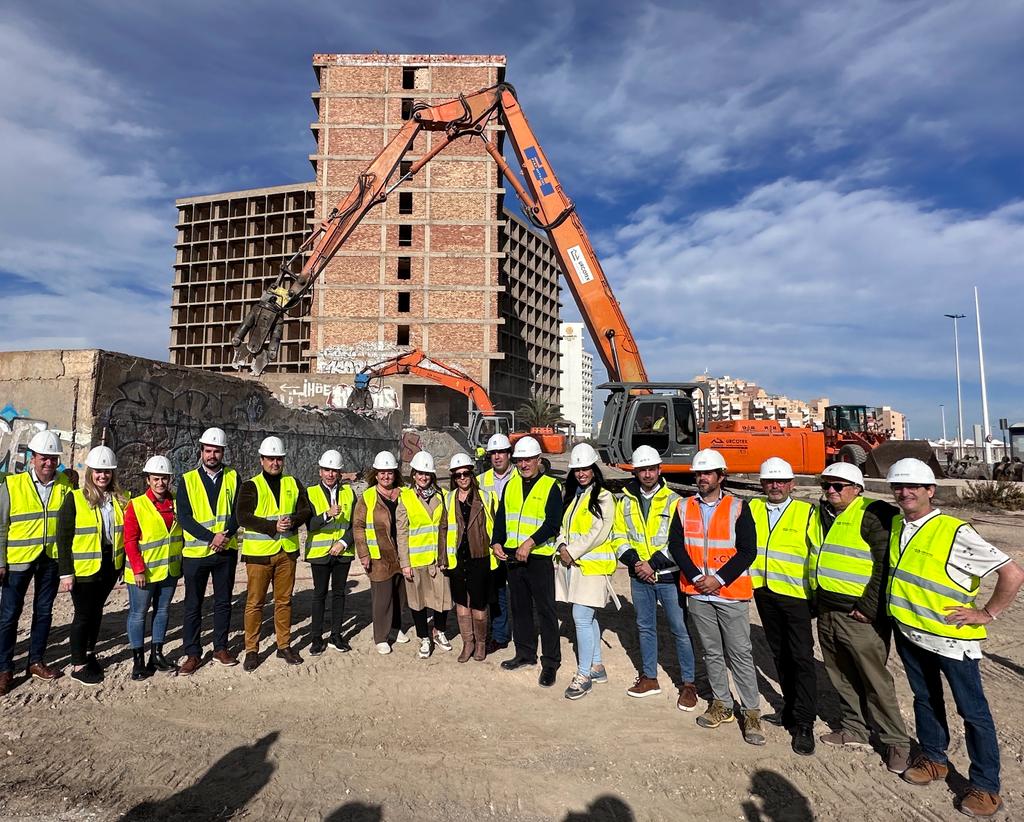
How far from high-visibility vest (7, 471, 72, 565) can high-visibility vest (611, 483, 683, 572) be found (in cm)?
421

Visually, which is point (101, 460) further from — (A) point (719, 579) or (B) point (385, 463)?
(A) point (719, 579)

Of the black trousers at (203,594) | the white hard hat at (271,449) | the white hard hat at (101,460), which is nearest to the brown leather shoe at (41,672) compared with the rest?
the black trousers at (203,594)

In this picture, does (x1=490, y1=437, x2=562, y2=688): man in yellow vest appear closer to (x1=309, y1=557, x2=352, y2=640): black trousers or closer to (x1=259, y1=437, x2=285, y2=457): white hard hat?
(x1=309, y1=557, x2=352, y2=640): black trousers

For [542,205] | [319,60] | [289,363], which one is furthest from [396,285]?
[542,205]

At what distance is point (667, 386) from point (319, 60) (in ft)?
116

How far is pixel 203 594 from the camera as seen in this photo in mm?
5070

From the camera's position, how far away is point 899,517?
12.0 feet

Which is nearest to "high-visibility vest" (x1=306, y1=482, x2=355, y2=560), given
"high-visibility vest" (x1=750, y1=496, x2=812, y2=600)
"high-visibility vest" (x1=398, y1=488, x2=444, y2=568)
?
"high-visibility vest" (x1=398, y1=488, x2=444, y2=568)

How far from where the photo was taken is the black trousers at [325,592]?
546 centimetres

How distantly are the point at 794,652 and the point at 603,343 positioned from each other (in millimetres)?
10275

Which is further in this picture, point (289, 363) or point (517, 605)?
point (289, 363)

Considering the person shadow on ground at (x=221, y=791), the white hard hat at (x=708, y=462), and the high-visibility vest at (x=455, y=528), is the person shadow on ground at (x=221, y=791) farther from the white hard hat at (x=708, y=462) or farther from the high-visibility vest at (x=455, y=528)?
the white hard hat at (x=708, y=462)

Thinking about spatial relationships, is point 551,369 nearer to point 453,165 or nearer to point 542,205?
point 453,165

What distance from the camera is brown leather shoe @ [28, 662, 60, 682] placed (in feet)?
15.5
